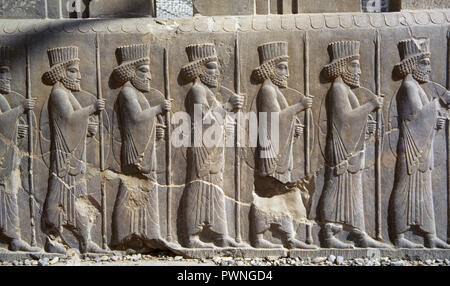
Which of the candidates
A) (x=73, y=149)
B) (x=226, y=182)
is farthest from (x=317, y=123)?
(x=73, y=149)

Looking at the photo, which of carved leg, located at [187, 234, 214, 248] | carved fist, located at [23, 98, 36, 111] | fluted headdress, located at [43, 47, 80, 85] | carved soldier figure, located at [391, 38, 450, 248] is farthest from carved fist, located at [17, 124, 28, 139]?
carved soldier figure, located at [391, 38, 450, 248]

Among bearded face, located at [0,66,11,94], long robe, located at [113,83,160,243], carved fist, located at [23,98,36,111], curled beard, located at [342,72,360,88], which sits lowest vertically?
long robe, located at [113,83,160,243]

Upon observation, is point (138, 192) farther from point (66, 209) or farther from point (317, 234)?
point (317, 234)

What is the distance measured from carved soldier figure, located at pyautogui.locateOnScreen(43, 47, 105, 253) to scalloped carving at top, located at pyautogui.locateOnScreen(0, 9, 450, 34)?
292 millimetres

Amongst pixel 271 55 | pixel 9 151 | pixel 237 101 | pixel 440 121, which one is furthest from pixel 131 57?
pixel 440 121

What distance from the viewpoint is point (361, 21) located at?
14.6 feet

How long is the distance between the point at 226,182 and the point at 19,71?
2.13 meters

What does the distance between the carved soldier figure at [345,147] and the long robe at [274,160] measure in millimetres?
302

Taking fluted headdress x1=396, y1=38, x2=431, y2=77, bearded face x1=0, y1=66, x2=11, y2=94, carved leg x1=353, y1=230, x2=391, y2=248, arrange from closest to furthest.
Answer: fluted headdress x1=396, y1=38, x2=431, y2=77, carved leg x1=353, y1=230, x2=391, y2=248, bearded face x1=0, y1=66, x2=11, y2=94

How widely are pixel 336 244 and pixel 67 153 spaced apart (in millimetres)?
2549

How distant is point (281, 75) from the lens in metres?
4.46

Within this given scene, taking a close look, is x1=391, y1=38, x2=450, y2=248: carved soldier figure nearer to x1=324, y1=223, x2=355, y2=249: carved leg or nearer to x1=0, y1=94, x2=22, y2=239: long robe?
x1=324, y1=223, x2=355, y2=249: carved leg

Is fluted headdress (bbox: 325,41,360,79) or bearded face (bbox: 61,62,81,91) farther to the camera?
bearded face (bbox: 61,62,81,91)

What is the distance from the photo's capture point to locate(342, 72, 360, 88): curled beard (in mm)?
4426
